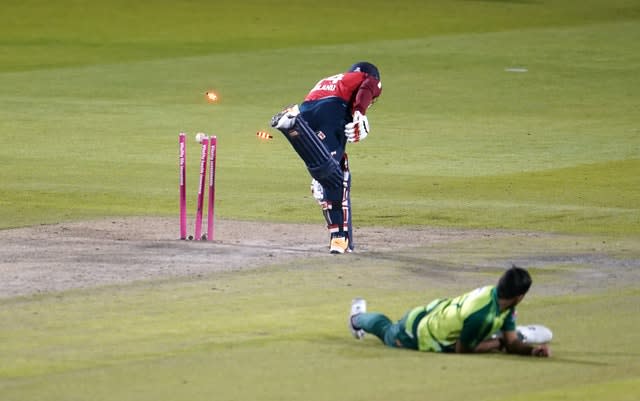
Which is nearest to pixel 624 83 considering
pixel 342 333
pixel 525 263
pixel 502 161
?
pixel 502 161

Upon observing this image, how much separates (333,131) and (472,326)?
6.18 metres

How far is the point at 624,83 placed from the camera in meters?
40.7

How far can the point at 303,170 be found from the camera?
27391mm

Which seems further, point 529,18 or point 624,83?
point 529,18

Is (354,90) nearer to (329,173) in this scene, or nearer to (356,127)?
(356,127)

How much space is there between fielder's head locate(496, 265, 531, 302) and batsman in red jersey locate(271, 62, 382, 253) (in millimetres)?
6111

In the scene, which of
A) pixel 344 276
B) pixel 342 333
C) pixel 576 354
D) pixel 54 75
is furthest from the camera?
pixel 54 75

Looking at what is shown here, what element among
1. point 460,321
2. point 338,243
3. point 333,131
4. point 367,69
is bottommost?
point 460,321

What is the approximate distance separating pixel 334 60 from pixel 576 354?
31556 mm

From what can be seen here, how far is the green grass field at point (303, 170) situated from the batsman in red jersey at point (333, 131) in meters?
0.81

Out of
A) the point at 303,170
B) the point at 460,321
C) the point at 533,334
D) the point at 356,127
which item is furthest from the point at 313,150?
the point at 303,170

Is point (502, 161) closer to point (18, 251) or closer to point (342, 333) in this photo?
point (18, 251)

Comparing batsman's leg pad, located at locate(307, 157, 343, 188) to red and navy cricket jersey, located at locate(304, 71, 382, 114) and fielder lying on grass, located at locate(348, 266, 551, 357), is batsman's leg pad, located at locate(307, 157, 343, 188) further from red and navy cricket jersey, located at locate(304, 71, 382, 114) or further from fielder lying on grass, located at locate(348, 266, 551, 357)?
fielder lying on grass, located at locate(348, 266, 551, 357)

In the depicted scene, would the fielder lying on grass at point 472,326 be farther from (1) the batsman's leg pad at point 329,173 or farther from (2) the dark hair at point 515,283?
(1) the batsman's leg pad at point 329,173
